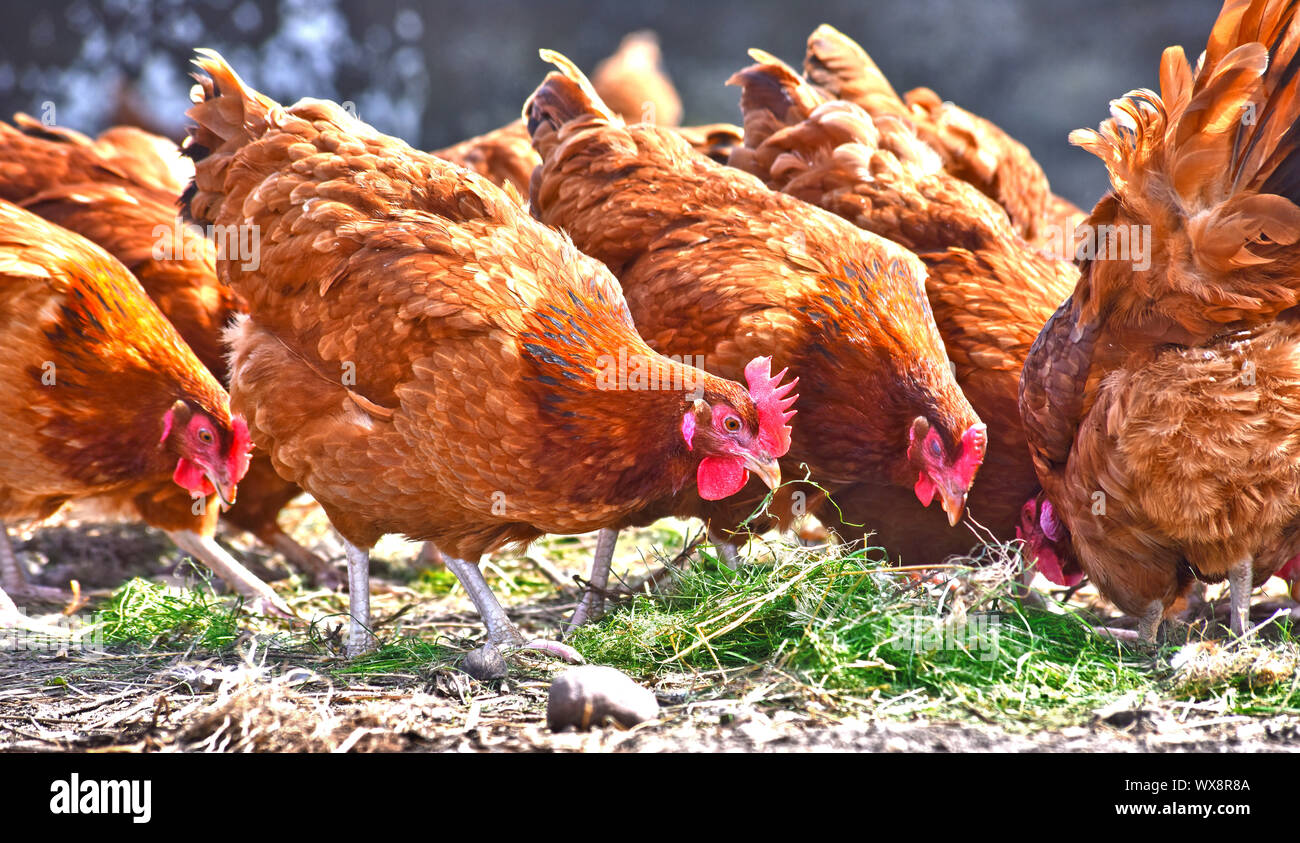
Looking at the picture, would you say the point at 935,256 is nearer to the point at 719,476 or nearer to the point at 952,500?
the point at 952,500

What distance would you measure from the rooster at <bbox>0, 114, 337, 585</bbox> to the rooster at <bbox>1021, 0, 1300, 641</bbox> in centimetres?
292

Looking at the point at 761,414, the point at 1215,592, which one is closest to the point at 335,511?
the point at 761,414

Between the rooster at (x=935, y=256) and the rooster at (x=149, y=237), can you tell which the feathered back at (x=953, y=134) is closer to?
the rooster at (x=935, y=256)

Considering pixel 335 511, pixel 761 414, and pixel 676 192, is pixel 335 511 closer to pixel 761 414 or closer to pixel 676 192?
pixel 761 414

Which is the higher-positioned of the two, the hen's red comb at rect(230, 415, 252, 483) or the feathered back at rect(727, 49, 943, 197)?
the feathered back at rect(727, 49, 943, 197)

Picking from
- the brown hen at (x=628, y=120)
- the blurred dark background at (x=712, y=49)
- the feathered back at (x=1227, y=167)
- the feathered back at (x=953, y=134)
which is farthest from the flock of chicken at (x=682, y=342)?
the blurred dark background at (x=712, y=49)

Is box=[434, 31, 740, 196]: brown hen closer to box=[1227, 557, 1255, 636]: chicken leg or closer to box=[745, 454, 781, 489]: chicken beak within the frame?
box=[745, 454, 781, 489]: chicken beak

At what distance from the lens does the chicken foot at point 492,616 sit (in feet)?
9.73

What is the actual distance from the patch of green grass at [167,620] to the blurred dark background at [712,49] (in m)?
5.32

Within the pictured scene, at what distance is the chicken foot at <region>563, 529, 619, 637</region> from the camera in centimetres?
346

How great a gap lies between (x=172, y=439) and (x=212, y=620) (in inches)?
29.1

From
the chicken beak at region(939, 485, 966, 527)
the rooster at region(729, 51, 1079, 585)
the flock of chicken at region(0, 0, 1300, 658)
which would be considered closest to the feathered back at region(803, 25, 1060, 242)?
the rooster at region(729, 51, 1079, 585)

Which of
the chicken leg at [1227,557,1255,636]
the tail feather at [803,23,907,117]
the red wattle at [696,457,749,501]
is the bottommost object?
the chicken leg at [1227,557,1255,636]

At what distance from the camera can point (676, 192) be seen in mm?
3613
